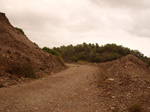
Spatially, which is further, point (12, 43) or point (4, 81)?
point (12, 43)

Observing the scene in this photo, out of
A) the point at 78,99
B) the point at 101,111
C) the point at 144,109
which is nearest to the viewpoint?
the point at 144,109

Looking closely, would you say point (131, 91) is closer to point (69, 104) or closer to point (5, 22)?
point (69, 104)

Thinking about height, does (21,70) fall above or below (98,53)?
below

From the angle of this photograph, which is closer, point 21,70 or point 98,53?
point 21,70

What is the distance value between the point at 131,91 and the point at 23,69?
22.6ft

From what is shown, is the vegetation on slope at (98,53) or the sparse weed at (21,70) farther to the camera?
the vegetation on slope at (98,53)

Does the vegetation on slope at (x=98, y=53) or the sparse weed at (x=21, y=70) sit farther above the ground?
the vegetation on slope at (x=98, y=53)

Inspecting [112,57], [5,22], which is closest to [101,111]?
[5,22]

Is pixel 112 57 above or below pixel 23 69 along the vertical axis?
above

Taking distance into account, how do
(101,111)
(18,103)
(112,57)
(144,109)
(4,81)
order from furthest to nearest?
(112,57), (4,81), (18,103), (101,111), (144,109)

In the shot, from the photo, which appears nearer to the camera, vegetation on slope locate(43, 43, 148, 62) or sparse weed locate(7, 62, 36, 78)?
sparse weed locate(7, 62, 36, 78)

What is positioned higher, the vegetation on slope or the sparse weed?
the vegetation on slope

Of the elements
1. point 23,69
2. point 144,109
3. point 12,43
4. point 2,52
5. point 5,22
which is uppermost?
point 5,22

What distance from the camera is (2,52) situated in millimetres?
9016
